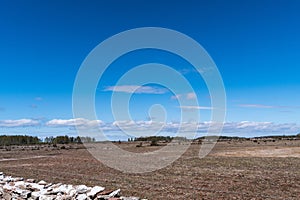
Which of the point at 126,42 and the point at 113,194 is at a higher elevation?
the point at 126,42

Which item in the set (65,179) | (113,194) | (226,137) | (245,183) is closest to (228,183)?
(245,183)

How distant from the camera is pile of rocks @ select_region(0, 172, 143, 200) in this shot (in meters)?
11.6

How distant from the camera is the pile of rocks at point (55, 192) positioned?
1156 centimetres

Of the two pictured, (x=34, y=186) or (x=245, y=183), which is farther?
(x=245, y=183)

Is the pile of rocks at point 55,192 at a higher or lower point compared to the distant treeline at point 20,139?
lower

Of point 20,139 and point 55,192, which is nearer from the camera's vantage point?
point 55,192

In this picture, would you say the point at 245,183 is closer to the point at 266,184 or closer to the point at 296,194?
the point at 266,184

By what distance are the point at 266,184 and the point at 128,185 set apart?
7294mm

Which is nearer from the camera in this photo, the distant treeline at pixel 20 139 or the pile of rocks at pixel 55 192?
the pile of rocks at pixel 55 192

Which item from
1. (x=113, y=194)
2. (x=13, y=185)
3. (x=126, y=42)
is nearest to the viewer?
(x=113, y=194)

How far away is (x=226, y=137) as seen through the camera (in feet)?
517

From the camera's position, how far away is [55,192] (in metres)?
12.6

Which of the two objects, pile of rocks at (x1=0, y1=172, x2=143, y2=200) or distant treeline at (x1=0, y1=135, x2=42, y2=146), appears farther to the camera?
distant treeline at (x1=0, y1=135, x2=42, y2=146)

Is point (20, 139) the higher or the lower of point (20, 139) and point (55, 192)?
the higher
